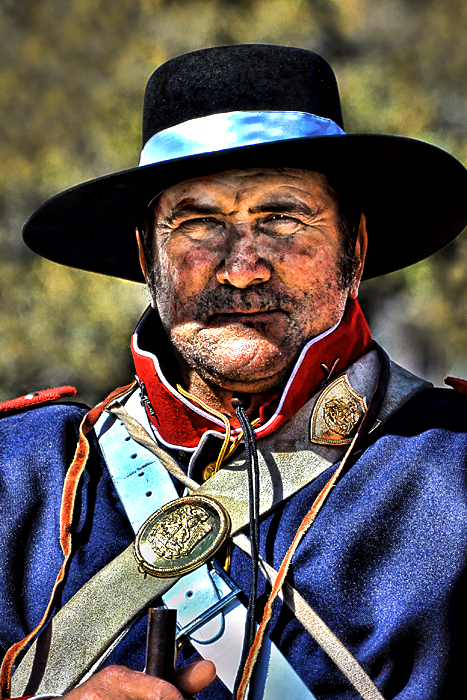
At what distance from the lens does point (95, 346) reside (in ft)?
12.8

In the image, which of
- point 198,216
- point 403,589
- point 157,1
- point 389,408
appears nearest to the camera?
point 403,589

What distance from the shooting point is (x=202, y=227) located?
2068mm

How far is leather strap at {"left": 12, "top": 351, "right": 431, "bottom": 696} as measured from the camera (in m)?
1.72

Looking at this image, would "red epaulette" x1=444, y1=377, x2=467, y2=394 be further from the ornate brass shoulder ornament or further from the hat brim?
the hat brim

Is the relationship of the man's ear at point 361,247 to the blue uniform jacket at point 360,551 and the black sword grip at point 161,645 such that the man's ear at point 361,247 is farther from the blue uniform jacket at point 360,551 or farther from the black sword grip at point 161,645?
the black sword grip at point 161,645

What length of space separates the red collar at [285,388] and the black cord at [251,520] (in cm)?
8

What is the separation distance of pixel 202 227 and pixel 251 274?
235mm

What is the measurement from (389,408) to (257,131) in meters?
0.78

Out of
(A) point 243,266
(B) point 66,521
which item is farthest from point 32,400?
(A) point 243,266

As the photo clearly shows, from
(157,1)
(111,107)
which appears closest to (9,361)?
(111,107)

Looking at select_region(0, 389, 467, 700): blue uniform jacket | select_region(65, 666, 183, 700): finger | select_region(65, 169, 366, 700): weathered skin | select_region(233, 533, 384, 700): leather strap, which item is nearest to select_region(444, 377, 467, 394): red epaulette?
select_region(0, 389, 467, 700): blue uniform jacket

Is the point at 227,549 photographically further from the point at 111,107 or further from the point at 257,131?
the point at 111,107

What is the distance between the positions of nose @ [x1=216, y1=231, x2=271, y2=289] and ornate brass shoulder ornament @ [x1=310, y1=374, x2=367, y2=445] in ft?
1.11

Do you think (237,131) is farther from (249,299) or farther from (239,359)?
(239,359)
